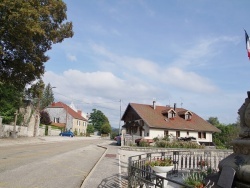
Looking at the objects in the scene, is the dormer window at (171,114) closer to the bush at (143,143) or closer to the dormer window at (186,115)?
the dormer window at (186,115)

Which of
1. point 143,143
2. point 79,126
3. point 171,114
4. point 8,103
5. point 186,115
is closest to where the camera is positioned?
point 143,143

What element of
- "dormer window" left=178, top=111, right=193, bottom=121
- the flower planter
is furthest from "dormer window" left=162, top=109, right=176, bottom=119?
the flower planter

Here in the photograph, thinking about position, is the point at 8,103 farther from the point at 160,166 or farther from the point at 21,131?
the point at 160,166

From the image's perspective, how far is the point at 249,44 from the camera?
8648 millimetres

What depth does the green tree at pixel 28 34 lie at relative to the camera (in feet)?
56.3

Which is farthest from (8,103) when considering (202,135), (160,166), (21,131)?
(160,166)

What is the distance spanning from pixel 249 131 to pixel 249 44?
2639 millimetres

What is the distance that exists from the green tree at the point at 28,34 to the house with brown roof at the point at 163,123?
2960 cm

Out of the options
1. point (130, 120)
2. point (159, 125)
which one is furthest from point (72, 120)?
point (159, 125)

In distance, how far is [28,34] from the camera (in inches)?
714

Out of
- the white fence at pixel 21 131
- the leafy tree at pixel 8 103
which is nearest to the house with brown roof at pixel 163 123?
the white fence at pixel 21 131

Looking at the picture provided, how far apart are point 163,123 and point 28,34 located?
37039mm

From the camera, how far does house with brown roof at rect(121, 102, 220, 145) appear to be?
50.8 m

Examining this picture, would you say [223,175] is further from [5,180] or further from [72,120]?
[72,120]
